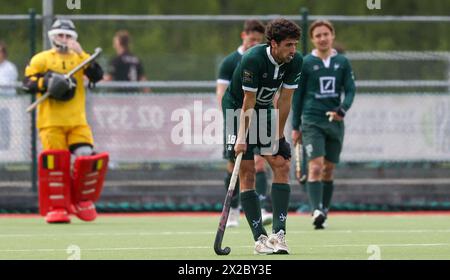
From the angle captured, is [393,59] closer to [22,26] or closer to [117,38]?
[117,38]

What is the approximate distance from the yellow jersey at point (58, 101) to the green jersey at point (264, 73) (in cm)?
411

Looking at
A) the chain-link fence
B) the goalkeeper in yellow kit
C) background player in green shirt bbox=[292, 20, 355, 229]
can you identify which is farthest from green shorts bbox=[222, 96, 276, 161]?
the chain-link fence

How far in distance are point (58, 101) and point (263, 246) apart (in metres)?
4.64

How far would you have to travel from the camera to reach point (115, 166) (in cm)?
1672

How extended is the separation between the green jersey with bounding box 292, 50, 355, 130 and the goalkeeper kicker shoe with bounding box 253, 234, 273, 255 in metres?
3.47

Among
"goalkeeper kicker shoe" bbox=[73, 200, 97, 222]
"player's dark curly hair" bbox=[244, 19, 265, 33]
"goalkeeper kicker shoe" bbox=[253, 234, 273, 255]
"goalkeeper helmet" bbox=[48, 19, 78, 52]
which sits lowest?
"goalkeeper kicker shoe" bbox=[73, 200, 97, 222]

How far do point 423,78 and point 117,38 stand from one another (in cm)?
440

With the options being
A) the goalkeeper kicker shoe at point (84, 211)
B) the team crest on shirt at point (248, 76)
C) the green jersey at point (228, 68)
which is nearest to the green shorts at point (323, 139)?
the green jersey at point (228, 68)

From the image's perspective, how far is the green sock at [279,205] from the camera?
10.3 meters

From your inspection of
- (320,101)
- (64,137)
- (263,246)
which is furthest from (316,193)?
(263,246)

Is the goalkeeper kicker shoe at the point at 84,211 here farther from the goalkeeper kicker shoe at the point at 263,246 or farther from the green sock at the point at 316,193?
the goalkeeper kicker shoe at the point at 263,246

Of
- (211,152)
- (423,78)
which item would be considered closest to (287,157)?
(211,152)

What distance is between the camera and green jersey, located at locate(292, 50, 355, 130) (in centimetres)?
1348

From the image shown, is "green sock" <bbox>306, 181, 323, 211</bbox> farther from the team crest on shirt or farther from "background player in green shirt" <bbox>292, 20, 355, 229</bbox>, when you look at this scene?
the team crest on shirt
